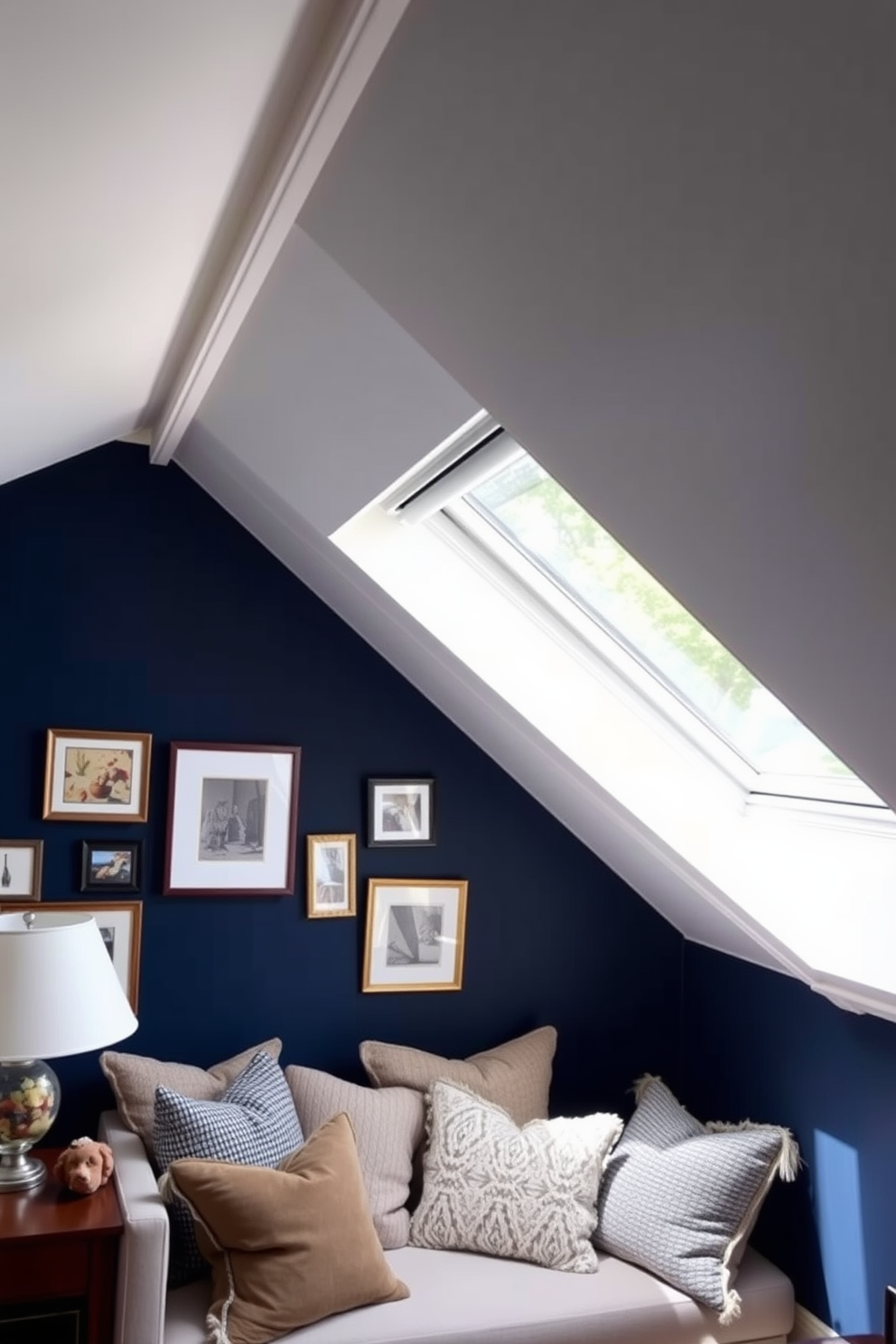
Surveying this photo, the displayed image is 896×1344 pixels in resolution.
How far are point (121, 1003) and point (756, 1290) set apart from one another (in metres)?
1.90

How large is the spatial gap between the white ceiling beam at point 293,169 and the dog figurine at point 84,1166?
6.34 ft

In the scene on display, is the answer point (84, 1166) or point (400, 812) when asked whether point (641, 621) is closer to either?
point (400, 812)

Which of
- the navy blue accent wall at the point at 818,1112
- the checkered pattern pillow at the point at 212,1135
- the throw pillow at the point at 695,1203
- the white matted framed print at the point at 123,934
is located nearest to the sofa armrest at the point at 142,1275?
the checkered pattern pillow at the point at 212,1135

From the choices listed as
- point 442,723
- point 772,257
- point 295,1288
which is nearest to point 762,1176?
point 295,1288

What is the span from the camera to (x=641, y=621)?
325 cm

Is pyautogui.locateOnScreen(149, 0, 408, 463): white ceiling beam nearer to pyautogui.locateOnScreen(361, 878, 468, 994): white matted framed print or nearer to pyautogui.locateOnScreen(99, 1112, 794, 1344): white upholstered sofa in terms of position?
pyautogui.locateOnScreen(361, 878, 468, 994): white matted framed print

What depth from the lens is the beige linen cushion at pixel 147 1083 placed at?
3271 millimetres

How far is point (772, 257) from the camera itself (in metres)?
1.11

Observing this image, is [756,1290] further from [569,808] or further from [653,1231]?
[569,808]

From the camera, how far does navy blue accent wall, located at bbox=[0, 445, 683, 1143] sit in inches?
140

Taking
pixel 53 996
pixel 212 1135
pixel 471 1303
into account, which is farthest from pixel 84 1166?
pixel 471 1303

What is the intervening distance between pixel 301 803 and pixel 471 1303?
1518mm

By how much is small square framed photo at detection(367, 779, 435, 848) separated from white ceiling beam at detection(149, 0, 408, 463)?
1490mm

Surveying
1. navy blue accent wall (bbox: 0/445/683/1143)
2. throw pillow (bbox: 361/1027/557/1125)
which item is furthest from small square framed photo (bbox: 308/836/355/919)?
throw pillow (bbox: 361/1027/557/1125)
